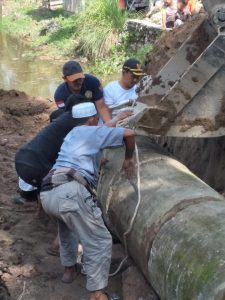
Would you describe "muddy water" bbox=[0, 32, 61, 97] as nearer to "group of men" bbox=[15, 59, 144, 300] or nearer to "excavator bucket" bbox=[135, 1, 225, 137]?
"excavator bucket" bbox=[135, 1, 225, 137]

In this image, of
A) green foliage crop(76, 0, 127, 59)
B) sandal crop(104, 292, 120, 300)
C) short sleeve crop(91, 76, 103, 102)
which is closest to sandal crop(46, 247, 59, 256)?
sandal crop(104, 292, 120, 300)

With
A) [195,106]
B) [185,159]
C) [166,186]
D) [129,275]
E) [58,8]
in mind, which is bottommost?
[58,8]

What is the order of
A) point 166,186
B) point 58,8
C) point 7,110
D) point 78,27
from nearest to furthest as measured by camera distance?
point 166,186
point 7,110
point 78,27
point 58,8

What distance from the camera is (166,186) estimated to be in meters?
4.63

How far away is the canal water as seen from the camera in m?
14.4

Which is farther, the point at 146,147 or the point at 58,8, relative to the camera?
the point at 58,8

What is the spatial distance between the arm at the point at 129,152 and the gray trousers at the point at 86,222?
487 millimetres

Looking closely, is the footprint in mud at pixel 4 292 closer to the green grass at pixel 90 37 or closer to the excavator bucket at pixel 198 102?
the excavator bucket at pixel 198 102

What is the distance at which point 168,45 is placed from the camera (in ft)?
22.6

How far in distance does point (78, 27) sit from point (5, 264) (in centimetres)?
1430

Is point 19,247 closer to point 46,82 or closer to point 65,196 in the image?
point 65,196

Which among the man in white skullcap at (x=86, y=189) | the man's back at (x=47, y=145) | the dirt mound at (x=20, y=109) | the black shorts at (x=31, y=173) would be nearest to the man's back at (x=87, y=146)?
the man in white skullcap at (x=86, y=189)

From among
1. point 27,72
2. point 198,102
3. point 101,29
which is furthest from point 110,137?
point 101,29

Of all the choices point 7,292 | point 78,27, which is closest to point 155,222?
point 7,292
